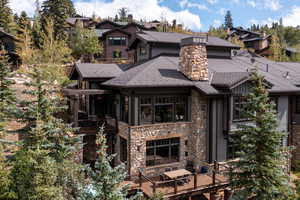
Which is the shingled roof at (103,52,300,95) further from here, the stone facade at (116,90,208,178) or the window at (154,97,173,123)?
the window at (154,97,173,123)

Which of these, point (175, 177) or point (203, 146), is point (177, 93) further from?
point (175, 177)

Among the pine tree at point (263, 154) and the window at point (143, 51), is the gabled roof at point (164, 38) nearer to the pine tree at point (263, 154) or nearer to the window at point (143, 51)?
the window at point (143, 51)

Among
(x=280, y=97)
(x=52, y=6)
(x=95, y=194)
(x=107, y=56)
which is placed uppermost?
(x=52, y=6)

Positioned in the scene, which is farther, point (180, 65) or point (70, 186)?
point (180, 65)

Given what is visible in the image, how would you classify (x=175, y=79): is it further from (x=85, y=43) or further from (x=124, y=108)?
(x=85, y=43)

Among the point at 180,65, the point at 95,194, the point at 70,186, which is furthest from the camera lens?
the point at 180,65

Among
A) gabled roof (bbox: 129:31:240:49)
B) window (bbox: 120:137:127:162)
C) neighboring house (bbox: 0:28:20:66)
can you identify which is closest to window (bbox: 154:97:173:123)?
window (bbox: 120:137:127:162)

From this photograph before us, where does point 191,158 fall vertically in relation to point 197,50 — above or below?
below

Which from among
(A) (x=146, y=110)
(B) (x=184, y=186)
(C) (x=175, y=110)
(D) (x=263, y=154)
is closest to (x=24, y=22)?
(A) (x=146, y=110)

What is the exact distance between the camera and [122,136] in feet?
51.9

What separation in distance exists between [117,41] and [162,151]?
95.5 feet

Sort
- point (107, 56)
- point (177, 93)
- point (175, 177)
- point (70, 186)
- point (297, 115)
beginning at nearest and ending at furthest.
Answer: point (70, 186)
point (175, 177)
point (177, 93)
point (297, 115)
point (107, 56)

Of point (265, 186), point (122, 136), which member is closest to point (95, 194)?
point (265, 186)

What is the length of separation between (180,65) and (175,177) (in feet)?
25.3
